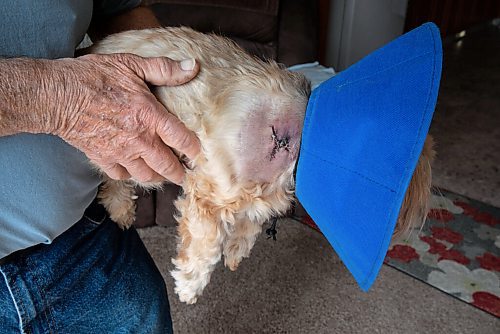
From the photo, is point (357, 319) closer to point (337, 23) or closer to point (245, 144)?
point (245, 144)

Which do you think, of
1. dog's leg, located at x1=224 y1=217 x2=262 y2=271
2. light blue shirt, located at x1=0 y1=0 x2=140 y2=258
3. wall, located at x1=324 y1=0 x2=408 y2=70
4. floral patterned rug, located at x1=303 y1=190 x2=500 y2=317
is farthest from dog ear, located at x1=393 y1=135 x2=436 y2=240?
wall, located at x1=324 y1=0 x2=408 y2=70

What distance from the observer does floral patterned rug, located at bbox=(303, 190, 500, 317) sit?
211 cm

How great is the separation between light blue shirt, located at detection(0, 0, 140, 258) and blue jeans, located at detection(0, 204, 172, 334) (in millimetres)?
60

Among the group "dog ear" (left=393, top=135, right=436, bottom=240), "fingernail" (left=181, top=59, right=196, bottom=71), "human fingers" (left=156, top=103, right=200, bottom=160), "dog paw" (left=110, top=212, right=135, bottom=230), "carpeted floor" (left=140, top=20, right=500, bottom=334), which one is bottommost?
"carpeted floor" (left=140, top=20, right=500, bottom=334)

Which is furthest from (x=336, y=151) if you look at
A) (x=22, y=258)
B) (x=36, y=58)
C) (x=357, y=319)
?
(x=357, y=319)

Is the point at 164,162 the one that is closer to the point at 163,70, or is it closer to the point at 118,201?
the point at 163,70

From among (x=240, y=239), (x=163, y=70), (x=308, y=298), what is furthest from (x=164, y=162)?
(x=308, y=298)

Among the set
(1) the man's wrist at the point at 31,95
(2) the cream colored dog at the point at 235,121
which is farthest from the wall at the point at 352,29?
(1) the man's wrist at the point at 31,95

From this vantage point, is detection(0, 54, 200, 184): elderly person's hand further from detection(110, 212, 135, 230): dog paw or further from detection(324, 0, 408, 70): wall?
detection(324, 0, 408, 70): wall

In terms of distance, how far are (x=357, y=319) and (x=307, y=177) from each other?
125 cm

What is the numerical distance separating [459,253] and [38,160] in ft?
6.19

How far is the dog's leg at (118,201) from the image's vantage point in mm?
1242

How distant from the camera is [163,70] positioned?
2.80 feet

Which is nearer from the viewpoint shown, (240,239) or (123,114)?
(123,114)
